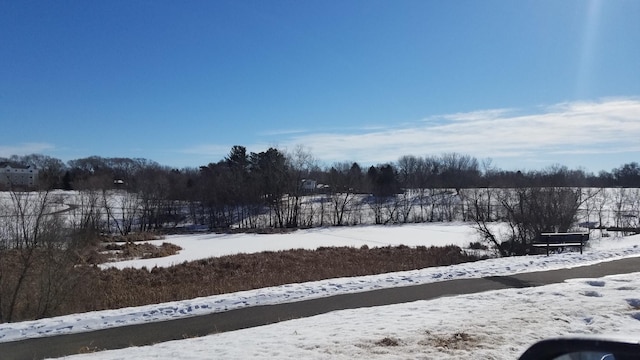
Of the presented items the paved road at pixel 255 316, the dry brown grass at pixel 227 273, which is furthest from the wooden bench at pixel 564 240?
the dry brown grass at pixel 227 273

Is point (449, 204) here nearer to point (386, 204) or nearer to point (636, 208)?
point (386, 204)

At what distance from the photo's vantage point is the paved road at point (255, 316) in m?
8.86

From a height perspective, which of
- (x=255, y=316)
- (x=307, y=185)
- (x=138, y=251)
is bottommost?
(x=138, y=251)

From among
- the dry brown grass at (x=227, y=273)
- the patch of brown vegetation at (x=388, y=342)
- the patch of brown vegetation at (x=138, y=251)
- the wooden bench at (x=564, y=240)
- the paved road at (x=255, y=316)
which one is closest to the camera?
the patch of brown vegetation at (x=388, y=342)

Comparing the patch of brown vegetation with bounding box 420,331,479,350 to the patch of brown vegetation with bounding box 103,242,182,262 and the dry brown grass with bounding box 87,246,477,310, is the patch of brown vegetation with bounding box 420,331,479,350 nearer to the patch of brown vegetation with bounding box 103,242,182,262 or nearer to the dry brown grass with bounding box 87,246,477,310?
the dry brown grass with bounding box 87,246,477,310

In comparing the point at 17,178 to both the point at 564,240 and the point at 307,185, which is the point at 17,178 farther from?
the point at 564,240

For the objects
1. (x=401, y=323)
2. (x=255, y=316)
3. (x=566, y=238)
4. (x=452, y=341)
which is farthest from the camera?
(x=566, y=238)

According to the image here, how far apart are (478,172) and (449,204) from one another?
3622cm

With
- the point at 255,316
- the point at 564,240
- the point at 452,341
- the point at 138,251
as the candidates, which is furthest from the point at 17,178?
the point at 452,341

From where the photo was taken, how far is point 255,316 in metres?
Result: 10.8

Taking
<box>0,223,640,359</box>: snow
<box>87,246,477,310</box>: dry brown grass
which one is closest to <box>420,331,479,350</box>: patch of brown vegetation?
<box>0,223,640,359</box>: snow

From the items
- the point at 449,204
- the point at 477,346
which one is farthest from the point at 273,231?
the point at 477,346

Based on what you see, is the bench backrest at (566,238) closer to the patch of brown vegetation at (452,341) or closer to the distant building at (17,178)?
the patch of brown vegetation at (452,341)

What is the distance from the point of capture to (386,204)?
87250 millimetres
